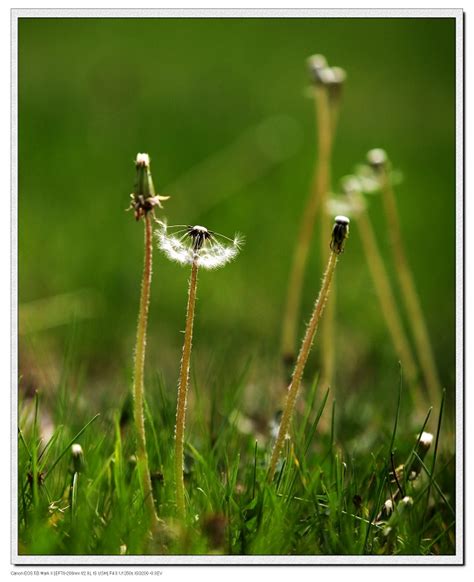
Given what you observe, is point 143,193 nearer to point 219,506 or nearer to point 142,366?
point 142,366

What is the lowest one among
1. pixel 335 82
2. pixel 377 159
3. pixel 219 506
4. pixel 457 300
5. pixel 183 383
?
pixel 219 506

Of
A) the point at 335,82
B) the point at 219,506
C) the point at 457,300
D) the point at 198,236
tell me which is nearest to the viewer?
the point at 198,236

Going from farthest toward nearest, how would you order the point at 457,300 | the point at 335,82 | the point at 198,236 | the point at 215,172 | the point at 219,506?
1. the point at 215,172
2. the point at 335,82
3. the point at 457,300
4. the point at 219,506
5. the point at 198,236

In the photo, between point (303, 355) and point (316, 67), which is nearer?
point (303, 355)

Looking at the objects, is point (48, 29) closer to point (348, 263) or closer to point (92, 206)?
point (92, 206)

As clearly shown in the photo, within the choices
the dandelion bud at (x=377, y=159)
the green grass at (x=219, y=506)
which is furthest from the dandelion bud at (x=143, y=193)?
the dandelion bud at (x=377, y=159)

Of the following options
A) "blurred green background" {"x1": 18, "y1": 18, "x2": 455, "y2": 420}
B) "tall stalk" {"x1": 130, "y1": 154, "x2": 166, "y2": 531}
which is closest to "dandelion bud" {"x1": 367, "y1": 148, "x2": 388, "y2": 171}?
"blurred green background" {"x1": 18, "y1": 18, "x2": 455, "y2": 420}

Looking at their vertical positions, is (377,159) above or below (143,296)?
above

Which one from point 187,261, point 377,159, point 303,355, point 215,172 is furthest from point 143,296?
point 215,172
